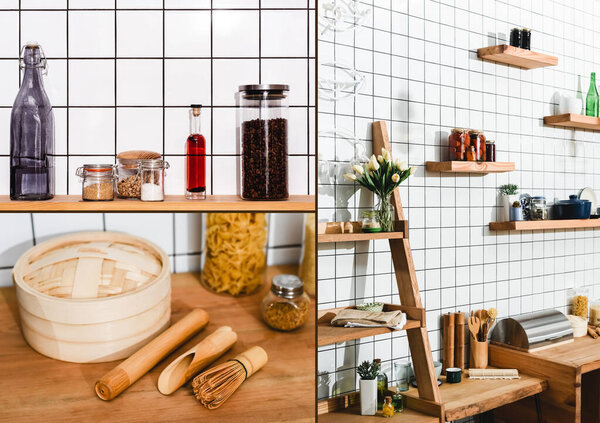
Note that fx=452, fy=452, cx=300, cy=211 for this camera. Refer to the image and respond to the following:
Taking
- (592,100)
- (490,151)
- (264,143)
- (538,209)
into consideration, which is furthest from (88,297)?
(592,100)

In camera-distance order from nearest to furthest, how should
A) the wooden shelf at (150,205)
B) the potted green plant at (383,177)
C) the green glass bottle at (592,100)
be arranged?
the wooden shelf at (150,205), the potted green plant at (383,177), the green glass bottle at (592,100)

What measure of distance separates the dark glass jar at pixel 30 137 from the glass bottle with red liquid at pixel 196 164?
0.26 metres

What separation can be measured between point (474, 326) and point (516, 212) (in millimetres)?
262

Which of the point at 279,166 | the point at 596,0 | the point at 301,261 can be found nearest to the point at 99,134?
the point at 279,166

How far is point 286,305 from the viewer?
0.98 m

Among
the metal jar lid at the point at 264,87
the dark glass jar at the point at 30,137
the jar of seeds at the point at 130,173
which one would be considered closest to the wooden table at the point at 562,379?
the metal jar lid at the point at 264,87

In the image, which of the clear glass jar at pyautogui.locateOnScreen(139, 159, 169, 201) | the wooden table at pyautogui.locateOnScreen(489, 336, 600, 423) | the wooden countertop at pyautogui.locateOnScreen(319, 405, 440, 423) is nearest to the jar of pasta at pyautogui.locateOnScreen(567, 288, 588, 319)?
the wooden table at pyautogui.locateOnScreen(489, 336, 600, 423)

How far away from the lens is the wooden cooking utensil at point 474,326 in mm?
969

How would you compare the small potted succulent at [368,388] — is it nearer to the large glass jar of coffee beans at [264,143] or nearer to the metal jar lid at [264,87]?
the large glass jar of coffee beans at [264,143]

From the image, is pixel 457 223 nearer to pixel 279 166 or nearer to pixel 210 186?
pixel 279 166

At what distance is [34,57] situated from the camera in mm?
860

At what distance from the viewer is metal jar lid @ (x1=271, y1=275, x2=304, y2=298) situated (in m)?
0.98

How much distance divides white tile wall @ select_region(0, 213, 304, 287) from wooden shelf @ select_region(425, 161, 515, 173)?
0.30m

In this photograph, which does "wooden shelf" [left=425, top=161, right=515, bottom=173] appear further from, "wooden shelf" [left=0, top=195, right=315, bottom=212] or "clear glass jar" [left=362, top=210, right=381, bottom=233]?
"wooden shelf" [left=0, top=195, right=315, bottom=212]
